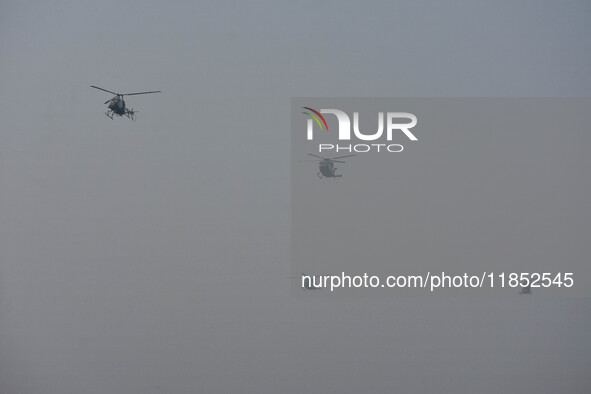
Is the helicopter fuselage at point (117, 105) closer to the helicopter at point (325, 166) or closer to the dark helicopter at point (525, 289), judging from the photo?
the helicopter at point (325, 166)

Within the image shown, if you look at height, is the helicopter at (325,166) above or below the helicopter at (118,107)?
below

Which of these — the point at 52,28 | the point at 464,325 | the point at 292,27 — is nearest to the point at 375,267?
the point at 464,325

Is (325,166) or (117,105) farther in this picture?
(325,166)

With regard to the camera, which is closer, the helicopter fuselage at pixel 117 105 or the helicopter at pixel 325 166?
the helicopter fuselage at pixel 117 105

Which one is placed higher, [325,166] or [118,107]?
[118,107]

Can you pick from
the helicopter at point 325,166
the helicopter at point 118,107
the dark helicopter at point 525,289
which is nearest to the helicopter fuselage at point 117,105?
the helicopter at point 118,107

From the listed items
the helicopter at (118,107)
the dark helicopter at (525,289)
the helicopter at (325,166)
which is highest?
the helicopter at (118,107)

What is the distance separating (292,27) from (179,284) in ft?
7.23

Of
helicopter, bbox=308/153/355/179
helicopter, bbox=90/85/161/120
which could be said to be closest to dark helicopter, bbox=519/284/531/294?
helicopter, bbox=308/153/355/179

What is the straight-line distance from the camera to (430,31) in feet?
7.82

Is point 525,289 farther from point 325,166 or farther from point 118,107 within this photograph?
point 118,107

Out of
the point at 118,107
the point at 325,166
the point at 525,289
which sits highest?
the point at 118,107

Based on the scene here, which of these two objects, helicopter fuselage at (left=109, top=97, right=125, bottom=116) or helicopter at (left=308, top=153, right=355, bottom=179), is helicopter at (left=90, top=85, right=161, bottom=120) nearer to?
helicopter fuselage at (left=109, top=97, right=125, bottom=116)

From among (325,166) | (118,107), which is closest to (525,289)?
(325,166)
